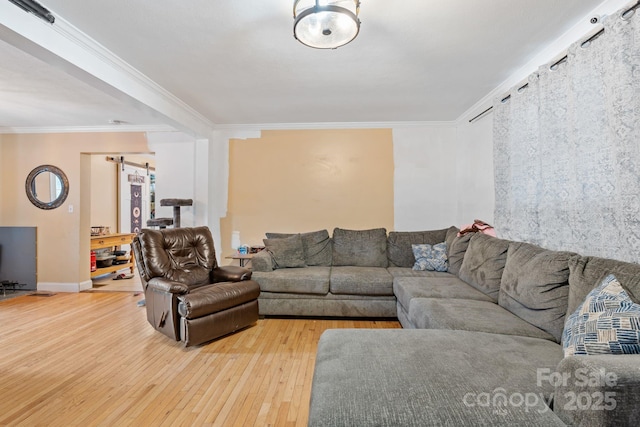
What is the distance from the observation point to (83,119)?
426cm

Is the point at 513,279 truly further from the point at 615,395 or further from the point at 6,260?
the point at 6,260

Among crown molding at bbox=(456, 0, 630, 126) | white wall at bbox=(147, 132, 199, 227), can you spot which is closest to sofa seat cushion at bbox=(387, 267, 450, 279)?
crown molding at bbox=(456, 0, 630, 126)

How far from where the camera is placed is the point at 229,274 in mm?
3350

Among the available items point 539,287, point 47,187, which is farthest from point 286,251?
point 47,187

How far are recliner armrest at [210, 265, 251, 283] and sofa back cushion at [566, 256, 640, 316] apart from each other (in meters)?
2.74

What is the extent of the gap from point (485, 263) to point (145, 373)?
2922 mm

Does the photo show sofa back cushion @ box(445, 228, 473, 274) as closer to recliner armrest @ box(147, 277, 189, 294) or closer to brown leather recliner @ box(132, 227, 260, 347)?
brown leather recliner @ box(132, 227, 260, 347)

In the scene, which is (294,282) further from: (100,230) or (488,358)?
(100,230)

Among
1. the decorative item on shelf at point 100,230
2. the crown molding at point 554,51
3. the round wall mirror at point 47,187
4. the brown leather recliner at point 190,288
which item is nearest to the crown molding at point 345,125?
the crown molding at point 554,51

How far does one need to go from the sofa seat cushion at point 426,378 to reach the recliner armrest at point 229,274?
179 cm

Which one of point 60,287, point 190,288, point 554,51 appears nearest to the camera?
point 554,51

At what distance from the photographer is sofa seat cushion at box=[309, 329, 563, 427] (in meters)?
1.05

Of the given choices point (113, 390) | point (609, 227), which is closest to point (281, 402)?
point (113, 390)

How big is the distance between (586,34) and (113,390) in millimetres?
3970
